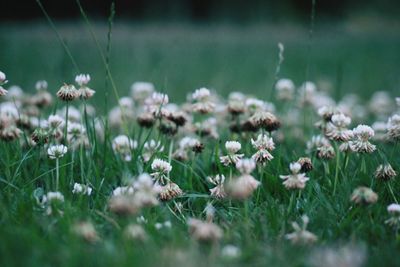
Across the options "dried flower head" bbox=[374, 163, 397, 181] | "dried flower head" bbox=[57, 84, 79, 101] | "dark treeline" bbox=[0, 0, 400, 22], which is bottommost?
"dried flower head" bbox=[374, 163, 397, 181]

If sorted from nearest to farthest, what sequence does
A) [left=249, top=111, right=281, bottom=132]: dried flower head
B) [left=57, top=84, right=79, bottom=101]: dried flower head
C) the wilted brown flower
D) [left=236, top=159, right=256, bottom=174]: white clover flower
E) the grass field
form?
the grass field < [left=236, top=159, right=256, bottom=174]: white clover flower < [left=57, top=84, right=79, bottom=101]: dried flower head < [left=249, top=111, right=281, bottom=132]: dried flower head < the wilted brown flower

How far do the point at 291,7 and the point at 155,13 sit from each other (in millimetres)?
5837

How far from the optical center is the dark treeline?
18.8 meters

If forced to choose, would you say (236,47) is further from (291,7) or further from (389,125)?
(291,7)

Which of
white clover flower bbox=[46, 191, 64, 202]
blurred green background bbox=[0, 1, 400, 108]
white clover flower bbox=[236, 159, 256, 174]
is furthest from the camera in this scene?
blurred green background bbox=[0, 1, 400, 108]

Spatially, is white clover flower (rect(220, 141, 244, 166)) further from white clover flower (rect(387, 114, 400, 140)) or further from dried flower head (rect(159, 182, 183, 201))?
A: white clover flower (rect(387, 114, 400, 140))

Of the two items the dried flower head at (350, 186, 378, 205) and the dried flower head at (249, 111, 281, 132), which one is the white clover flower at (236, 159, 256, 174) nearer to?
the dried flower head at (350, 186, 378, 205)

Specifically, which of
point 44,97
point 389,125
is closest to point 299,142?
point 389,125

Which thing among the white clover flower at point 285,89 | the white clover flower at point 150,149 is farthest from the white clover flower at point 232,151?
the white clover flower at point 285,89

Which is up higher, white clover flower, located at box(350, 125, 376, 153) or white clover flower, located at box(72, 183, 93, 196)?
white clover flower, located at box(350, 125, 376, 153)

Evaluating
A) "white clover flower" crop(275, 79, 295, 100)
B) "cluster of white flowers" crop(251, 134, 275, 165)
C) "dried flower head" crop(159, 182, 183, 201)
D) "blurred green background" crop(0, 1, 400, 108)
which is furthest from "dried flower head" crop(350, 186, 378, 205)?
"white clover flower" crop(275, 79, 295, 100)

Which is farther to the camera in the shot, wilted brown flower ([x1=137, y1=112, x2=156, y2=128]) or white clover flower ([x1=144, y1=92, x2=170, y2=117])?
wilted brown flower ([x1=137, y1=112, x2=156, y2=128])

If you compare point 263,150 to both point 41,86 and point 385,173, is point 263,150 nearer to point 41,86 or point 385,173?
point 385,173

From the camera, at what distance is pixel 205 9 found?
838 inches
